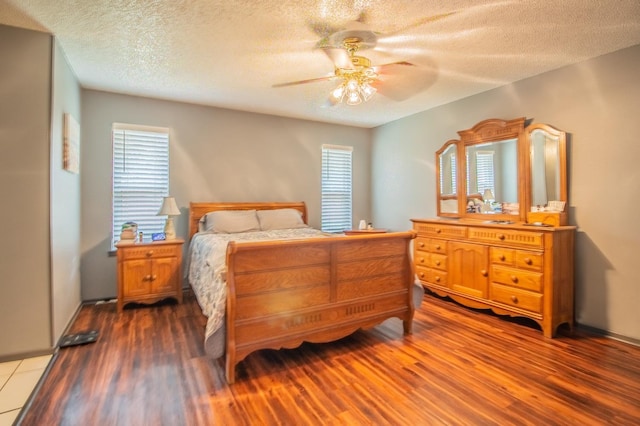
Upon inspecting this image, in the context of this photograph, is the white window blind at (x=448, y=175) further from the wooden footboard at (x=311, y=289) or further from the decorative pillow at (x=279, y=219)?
the decorative pillow at (x=279, y=219)

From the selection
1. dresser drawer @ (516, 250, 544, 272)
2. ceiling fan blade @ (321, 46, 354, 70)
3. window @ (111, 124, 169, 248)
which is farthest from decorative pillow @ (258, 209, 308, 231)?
dresser drawer @ (516, 250, 544, 272)

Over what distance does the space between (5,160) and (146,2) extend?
5.26 ft

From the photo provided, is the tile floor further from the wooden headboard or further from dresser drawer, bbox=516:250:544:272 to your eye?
dresser drawer, bbox=516:250:544:272

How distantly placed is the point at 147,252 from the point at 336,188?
3043 millimetres

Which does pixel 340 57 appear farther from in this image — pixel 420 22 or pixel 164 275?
pixel 164 275

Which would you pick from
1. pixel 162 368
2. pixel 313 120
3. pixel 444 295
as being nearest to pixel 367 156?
pixel 313 120

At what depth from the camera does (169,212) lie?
150 inches

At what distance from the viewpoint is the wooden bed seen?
7.22ft

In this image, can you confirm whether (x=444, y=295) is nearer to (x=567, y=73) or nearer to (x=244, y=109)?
(x=567, y=73)

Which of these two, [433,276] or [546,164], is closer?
[546,164]

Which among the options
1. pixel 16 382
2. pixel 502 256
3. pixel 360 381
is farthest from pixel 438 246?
pixel 16 382

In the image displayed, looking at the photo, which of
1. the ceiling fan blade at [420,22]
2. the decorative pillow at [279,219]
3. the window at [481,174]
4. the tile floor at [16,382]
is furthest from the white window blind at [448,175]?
the tile floor at [16,382]

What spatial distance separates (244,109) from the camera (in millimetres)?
4551

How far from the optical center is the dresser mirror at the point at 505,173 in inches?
126
